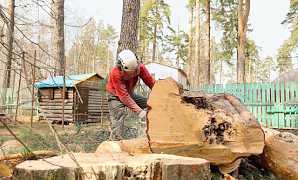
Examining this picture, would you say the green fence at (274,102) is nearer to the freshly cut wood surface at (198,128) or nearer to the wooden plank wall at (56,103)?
Result: the wooden plank wall at (56,103)

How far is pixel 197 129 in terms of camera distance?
375 cm

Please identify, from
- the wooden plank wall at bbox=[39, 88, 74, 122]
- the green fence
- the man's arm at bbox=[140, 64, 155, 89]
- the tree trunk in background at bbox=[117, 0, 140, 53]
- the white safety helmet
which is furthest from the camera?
the wooden plank wall at bbox=[39, 88, 74, 122]

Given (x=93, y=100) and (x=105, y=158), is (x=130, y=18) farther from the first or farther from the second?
(x=93, y=100)

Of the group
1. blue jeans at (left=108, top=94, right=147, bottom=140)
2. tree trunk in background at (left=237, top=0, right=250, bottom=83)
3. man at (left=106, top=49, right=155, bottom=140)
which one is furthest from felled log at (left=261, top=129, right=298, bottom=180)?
tree trunk in background at (left=237, top=0, right=250, bottom=83)

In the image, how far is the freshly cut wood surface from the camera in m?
3.73

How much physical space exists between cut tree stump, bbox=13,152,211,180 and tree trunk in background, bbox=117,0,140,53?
232 inches

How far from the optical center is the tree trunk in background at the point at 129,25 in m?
8.86

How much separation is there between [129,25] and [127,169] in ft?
20.6

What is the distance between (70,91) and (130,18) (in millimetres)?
7321

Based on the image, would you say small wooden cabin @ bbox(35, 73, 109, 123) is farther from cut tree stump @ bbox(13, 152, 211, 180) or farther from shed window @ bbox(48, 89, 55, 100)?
cut tree stump @ bbox(13, 152, 211, 180)

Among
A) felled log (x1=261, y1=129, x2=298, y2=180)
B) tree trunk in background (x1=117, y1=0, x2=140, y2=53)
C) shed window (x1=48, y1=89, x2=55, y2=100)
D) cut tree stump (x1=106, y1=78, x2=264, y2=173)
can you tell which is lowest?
felled log (x1=261, y1=129, x2=298, y2=180)

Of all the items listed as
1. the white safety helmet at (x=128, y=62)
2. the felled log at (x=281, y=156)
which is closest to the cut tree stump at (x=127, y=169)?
the felled log at (x=281, y=156)

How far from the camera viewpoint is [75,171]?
297 cm

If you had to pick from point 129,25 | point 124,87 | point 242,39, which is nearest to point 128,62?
point 124,87
